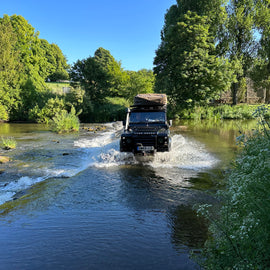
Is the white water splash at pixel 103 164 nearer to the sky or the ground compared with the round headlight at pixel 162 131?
nearer to the ground

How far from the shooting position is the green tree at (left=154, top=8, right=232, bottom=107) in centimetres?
2728

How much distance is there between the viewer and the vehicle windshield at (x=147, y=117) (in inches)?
457

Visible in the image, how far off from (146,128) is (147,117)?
36.6 inches

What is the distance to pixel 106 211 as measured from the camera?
5703 millimetres

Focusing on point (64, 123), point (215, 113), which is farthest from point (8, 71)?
point (215, 113)

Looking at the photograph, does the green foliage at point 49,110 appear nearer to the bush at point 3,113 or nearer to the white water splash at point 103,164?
the bush at point 3,113

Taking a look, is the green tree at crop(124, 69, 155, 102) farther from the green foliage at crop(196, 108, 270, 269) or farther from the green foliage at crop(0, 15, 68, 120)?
the green foliage at crop(196, 108, 270, 269)

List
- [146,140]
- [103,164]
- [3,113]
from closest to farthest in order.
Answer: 1. [146,140]
2. [103,164]
3. [3,113]

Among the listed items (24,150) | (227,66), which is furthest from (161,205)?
(227,66)

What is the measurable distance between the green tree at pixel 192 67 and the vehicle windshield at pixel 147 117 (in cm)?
1662

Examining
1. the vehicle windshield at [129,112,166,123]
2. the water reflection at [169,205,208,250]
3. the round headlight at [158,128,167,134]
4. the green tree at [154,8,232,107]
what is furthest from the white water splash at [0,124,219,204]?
the green tree at [154,8,232,107]

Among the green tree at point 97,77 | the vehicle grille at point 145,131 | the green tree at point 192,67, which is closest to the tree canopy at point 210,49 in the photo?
the green tree at point 192,67

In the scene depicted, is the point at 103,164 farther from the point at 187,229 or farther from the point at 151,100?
the point at 187,229

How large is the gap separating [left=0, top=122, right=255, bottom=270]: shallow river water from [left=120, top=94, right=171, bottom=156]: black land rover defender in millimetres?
791
